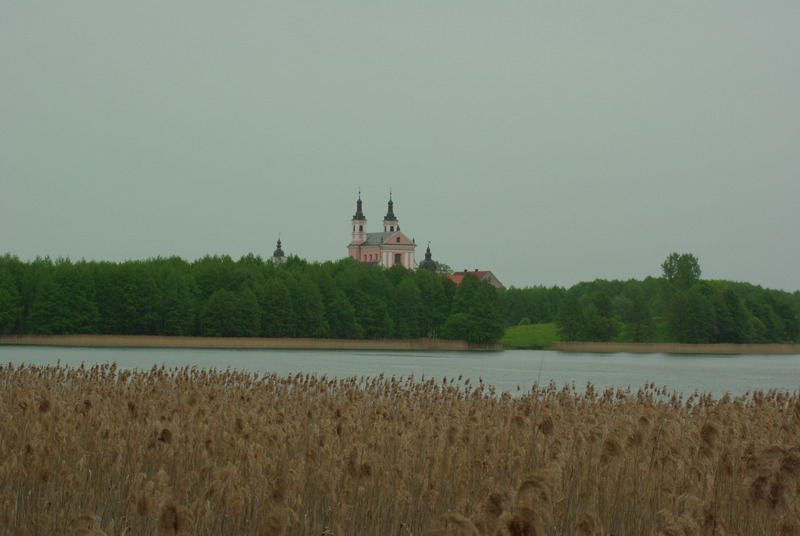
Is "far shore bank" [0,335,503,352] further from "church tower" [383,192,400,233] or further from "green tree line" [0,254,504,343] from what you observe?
"church tower" [383,192,400,233]

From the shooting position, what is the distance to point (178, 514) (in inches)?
151

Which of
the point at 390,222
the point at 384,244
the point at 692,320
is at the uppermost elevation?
the point at 390,222

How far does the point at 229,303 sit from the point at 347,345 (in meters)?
12.0

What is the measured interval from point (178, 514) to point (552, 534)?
294cm

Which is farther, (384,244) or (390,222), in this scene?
(390,222)

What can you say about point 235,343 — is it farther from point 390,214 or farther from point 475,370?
point 390,214

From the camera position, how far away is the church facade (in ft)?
541

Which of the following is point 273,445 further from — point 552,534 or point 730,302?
point 730,302

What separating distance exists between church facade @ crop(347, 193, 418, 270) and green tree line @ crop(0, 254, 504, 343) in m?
59.7

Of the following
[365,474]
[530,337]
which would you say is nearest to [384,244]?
[530,337]

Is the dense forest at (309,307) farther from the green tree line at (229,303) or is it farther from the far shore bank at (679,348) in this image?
the far shore bank at (679,348)

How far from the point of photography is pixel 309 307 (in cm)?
8219

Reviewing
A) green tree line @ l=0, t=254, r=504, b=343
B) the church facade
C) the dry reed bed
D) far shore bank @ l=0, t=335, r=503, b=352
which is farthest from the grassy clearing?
the dry reed bed

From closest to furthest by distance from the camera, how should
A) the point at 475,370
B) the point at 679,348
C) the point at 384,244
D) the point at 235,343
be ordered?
the point at 475,370 < the point at 235,343 < the point at 679,348 < the point at 384,244
